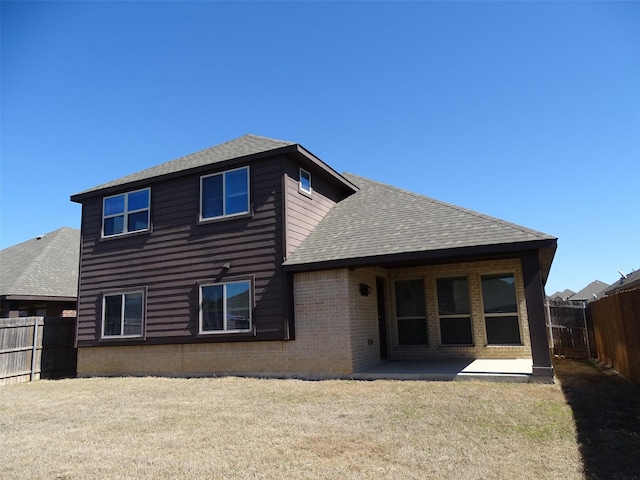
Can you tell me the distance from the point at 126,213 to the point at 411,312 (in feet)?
28.0

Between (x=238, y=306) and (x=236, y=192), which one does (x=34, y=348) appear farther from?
(x=236, y=192)

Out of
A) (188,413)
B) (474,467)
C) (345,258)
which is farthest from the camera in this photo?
(345,258)

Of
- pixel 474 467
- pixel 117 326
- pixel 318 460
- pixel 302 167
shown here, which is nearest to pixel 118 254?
pixel 117 326

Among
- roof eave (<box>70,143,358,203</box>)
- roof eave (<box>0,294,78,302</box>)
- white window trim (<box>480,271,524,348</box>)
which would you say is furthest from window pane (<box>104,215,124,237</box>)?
white window trim (<box>480,271,524,348</box>)

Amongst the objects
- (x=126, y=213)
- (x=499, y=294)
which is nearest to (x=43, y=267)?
(x=126, y=213)

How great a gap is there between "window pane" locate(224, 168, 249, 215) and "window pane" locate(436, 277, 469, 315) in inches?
218

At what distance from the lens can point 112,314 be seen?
12523 millimetres

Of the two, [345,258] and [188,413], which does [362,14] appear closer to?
[345,258]

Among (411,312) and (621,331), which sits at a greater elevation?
(411,312)

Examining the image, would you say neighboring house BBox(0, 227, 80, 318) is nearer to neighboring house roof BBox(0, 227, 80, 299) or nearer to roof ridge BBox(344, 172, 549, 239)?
neighboring house roof BBox(0, 227, 80, 299)

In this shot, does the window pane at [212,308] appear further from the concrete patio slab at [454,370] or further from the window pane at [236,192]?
the concrete patio slab at [454,370]

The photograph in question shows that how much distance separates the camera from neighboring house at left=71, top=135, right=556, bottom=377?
994 centimetres

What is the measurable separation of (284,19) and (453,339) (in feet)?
31.2

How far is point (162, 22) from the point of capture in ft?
38.0
